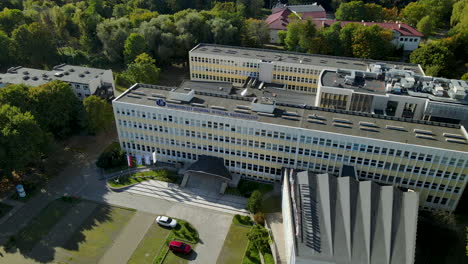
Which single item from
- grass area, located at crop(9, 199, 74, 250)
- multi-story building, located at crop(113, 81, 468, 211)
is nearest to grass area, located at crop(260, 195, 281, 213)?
multi-story building, located at crop(113, 81, 468, 211)

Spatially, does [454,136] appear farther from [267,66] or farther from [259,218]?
[267,66]

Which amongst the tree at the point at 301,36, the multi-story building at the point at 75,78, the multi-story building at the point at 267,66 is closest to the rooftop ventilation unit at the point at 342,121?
the multi-story building at the point at 267,66

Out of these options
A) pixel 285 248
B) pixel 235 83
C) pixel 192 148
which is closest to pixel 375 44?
pixel 235 83

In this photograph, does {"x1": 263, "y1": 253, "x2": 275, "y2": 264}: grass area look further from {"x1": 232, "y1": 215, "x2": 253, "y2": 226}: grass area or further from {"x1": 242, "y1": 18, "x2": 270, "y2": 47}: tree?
{"x1": 242, "y1": 18, "x2": 270, "y2": 47}: tree

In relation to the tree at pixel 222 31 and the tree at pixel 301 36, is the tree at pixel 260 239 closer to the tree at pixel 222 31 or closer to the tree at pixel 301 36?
the tree at pixel 301 36

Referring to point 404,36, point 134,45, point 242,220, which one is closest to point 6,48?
point 134,45

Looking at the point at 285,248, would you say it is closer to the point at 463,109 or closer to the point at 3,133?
the point at 463,109
